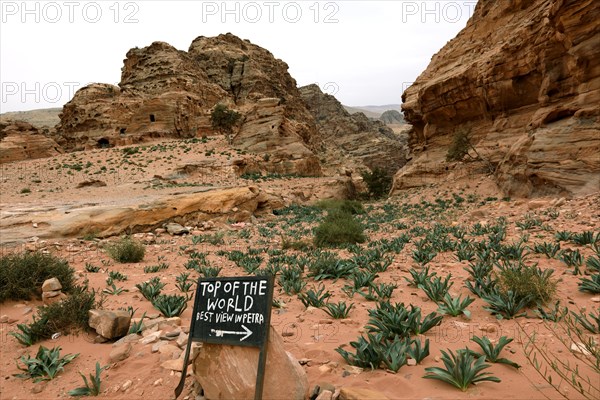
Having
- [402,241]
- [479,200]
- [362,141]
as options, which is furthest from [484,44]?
[362,141]

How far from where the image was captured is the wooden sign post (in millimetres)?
2365

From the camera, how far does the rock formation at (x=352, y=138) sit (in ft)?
184

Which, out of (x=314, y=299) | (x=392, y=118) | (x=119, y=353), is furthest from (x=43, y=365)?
(x=392, y=118)

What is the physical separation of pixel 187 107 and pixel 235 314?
152ft

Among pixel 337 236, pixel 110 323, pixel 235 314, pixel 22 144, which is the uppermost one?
pixel 22 144

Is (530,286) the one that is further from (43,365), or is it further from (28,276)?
(28,276)

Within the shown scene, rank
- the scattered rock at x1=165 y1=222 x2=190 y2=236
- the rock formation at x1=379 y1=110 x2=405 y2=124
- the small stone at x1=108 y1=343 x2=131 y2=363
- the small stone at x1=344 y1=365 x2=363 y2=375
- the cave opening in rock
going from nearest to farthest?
the small stone at x1=344 y1=365 x2=363 y2=375, the small stone at x1=108 y1=343 x2=131 y2=363, the scattered rock at x1=165 y1=222 x2=190 y2=236, the cave opening in rock, the rock formation at x1=379 y1=110 x2=405 y2=124

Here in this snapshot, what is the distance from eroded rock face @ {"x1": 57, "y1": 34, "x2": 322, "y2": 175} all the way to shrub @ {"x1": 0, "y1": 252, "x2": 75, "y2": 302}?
2530 centimetres

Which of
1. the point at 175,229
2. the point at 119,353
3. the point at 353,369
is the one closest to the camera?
the point at 353,369

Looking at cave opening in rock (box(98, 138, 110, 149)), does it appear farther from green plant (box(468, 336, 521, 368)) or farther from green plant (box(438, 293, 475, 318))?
green plant (box(468, 336, 521, 368))

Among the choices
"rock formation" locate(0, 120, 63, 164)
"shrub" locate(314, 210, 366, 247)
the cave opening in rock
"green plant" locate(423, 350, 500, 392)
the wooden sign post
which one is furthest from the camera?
the cave opening in rock

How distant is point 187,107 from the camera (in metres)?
43.6

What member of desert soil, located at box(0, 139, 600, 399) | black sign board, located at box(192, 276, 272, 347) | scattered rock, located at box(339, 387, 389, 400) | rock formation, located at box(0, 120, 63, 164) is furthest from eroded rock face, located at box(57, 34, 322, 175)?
scattered rock, located at box(339, 387, 389, 400)

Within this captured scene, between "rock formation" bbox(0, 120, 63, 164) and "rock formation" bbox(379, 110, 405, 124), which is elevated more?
"rock formation" bbox(379, 110, 405, 124)
